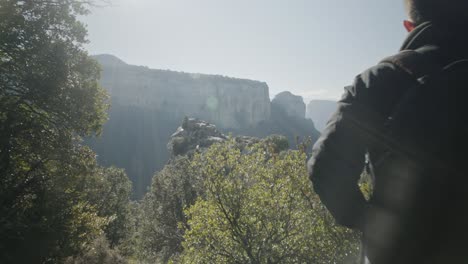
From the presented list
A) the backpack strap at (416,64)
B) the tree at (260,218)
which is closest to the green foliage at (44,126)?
the tree at (260,218)

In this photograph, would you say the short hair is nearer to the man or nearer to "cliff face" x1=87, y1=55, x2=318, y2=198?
the man

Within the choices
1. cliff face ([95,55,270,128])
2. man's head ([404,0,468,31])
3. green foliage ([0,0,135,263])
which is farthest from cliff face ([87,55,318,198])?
man's head ([404,0,468,31])

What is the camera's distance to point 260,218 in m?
10.8

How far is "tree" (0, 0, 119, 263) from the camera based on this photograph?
10.5 meters

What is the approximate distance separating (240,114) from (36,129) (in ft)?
545

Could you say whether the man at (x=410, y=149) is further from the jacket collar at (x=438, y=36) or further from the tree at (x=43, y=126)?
the tree at (x=43, y=126)

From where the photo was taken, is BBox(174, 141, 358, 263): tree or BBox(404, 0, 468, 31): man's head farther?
BBox(174, 141, 358, 263): tree

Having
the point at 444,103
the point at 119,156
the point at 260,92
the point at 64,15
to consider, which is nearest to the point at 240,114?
the point at 260,92

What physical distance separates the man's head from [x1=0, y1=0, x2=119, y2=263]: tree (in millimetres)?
12036

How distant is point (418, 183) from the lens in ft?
5.16

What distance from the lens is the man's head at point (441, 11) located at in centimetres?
175

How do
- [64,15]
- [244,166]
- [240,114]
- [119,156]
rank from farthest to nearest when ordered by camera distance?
[240,114] < [119,156] < [64,15] < [244,166]

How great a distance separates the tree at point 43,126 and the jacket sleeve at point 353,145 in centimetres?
1135

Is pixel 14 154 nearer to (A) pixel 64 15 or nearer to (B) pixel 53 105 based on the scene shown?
(B) pixel 53 105
